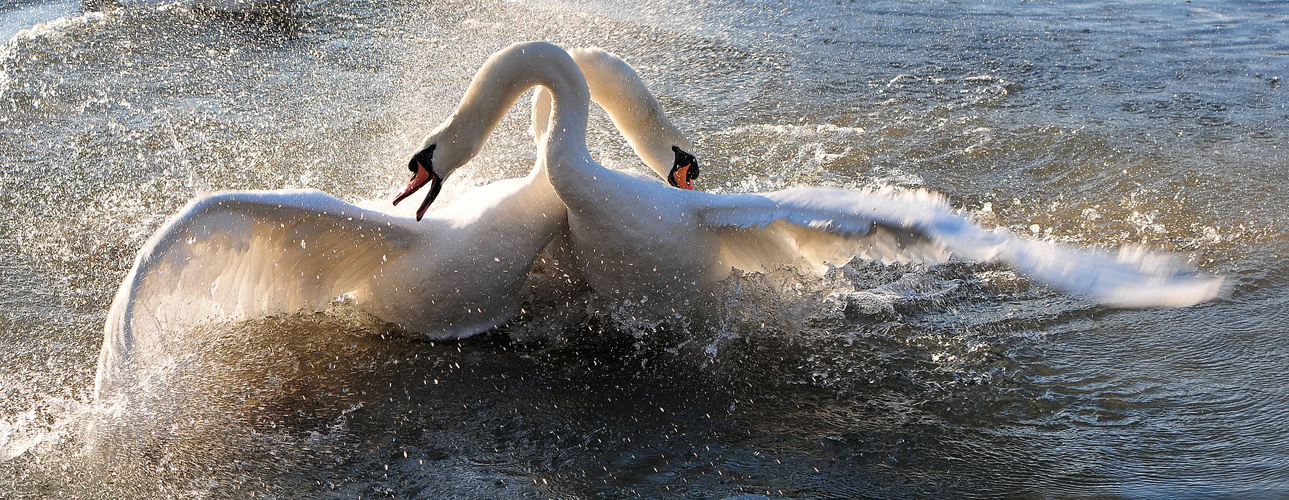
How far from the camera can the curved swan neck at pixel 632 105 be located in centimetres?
455

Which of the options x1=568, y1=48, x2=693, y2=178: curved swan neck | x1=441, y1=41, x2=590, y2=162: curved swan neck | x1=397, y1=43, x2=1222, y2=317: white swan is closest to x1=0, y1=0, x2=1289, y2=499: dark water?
x1=397, y1=43, x2=1222, y2=317: white swan

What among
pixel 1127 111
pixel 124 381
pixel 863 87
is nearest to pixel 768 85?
pixel 863 87

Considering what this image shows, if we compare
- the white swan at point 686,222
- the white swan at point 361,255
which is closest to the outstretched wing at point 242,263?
the white swan at point 361,255

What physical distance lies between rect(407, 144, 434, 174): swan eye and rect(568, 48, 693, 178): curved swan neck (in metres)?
0.82

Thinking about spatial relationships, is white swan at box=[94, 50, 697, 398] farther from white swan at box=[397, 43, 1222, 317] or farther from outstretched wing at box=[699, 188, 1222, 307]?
outstretched wing at box=[699, 188, 1222, 307]

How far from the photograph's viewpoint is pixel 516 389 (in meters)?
4.24

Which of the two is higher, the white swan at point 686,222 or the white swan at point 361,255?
the white swan at point 686,222

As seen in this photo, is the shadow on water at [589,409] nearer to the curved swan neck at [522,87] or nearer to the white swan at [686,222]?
the white swan at [686,222]

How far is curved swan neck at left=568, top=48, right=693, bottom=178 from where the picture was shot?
455 centimetres

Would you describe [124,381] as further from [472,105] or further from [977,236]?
[977,236]

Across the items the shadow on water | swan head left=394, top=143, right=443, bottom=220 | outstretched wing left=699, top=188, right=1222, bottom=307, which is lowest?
the shadow on water

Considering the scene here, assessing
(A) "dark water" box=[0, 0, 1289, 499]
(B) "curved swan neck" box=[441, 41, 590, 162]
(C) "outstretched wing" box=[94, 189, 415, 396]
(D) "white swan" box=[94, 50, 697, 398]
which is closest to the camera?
(C) "outstretched wing" box=[94, 189, 415, 396]

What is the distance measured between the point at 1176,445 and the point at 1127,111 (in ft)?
13.0

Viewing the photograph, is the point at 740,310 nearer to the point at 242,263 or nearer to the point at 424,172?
the point at 424,172
